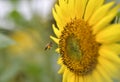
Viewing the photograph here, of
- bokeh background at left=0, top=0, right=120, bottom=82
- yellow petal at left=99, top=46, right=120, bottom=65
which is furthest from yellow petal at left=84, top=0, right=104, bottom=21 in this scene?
bokeh background at left=0, top=0, right=120, bottom=82

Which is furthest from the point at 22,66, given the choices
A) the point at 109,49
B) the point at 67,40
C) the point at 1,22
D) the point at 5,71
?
the point at 109,49

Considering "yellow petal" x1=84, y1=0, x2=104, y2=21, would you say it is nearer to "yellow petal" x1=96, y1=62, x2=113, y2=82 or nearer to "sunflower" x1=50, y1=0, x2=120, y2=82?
"sunflower" x1=50, y1=0, x2=120, y2=82

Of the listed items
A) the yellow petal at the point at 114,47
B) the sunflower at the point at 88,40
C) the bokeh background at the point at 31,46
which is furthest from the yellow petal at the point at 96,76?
the bokeh background at the point at 31,46

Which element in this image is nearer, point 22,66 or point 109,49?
point 109,49

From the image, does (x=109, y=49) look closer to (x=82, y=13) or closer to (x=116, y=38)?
(x=116, y=38)

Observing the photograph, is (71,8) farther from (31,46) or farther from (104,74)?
(31,46)

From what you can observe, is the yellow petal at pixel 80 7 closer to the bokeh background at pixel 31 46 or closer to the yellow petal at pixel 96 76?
the yellow petal at pixel 96 76
